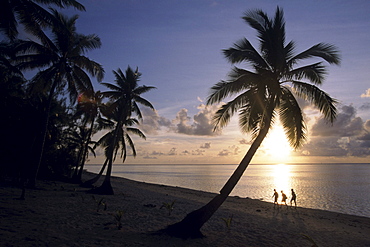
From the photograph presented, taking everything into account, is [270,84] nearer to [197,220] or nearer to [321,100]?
[321,100]

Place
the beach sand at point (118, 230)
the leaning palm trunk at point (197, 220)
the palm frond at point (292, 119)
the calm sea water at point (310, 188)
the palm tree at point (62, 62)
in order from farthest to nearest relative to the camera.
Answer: the calm sea water at point (310, 188) → the palm tree at point (62, 62) → the palm frond at point (292, 119) → the leaning palm trunk at point (197, 220) → the beach sand at point (118, 230)

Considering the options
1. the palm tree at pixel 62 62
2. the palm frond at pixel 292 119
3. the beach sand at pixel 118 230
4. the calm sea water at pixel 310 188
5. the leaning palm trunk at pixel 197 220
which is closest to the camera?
the beach sand at pixel 118 230

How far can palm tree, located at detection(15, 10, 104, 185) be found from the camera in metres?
16.9

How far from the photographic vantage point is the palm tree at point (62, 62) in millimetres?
16891

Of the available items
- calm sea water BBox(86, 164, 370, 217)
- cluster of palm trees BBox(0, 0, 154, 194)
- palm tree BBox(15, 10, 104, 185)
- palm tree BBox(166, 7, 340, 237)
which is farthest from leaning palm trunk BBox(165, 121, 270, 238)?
calm sea water BBox(86, 164, 370, 217)

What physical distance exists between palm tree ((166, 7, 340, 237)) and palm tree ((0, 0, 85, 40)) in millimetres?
8658

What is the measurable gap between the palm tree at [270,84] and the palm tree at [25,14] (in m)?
8.66

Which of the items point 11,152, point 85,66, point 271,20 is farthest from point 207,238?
point 85,66

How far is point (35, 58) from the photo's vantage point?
56.7 feet

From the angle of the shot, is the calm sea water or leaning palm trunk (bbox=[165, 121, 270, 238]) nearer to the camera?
leaning palm trunk (bbox=[165, 121, 270, 238])

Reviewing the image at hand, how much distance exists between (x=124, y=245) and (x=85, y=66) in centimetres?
1445

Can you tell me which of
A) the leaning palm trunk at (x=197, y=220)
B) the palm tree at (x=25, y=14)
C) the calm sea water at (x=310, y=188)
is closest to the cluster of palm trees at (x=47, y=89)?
the palm tree at (x=25, y=14)

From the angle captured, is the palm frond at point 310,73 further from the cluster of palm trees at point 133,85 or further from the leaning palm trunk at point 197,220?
the leaning palm trunk at point 197,220

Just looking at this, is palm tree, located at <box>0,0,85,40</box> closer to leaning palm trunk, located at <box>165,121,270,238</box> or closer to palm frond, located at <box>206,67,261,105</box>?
palm frond, located at <box>206,67,261,105</box>
